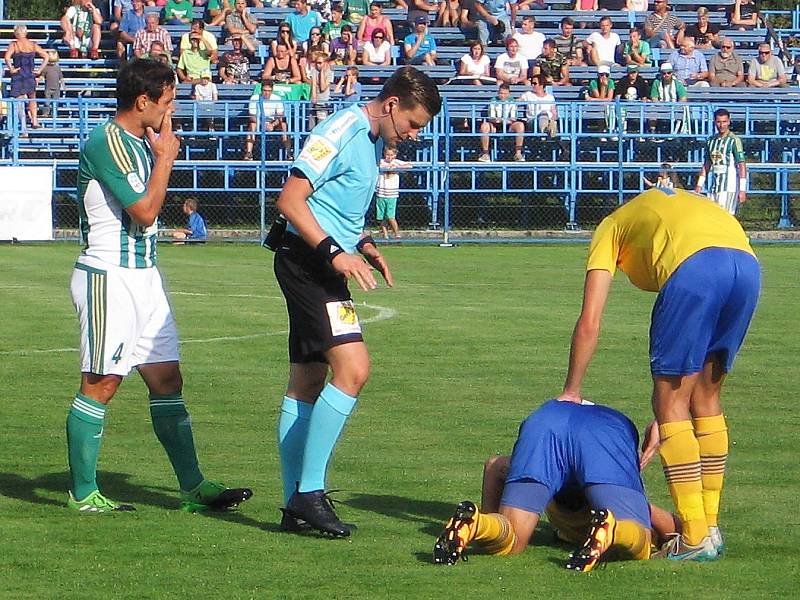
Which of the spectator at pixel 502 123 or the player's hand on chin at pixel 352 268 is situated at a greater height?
the player's hand on chin at pixel 352 268

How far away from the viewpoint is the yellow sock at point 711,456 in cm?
628

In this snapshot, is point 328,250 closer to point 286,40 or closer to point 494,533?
point 494,533

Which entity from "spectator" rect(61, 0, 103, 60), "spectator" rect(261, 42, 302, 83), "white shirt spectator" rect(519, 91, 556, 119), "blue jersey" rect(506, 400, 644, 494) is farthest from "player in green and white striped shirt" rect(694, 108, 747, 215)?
"blue jersey" rect(506, 400, 644, 494)

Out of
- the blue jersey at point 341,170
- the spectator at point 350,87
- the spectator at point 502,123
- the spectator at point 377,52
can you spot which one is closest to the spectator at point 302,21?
the spectator at point 377,52

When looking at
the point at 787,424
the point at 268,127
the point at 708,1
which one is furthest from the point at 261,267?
the point at 708,1

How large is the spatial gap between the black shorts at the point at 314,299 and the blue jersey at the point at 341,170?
120mm

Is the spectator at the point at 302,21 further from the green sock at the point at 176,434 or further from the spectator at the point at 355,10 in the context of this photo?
the green sock at the point at 176,434

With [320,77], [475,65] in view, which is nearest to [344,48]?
[320,77]

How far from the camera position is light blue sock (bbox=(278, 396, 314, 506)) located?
6703mm

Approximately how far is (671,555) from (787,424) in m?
3.57

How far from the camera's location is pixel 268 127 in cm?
2856

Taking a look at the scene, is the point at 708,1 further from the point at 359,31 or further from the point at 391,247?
the point at 391,247

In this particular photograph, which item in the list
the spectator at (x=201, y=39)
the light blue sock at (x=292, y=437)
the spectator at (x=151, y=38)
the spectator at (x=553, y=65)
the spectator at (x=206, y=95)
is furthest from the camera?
the spectator at (x=553, y=65)

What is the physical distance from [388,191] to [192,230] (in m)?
3.42
